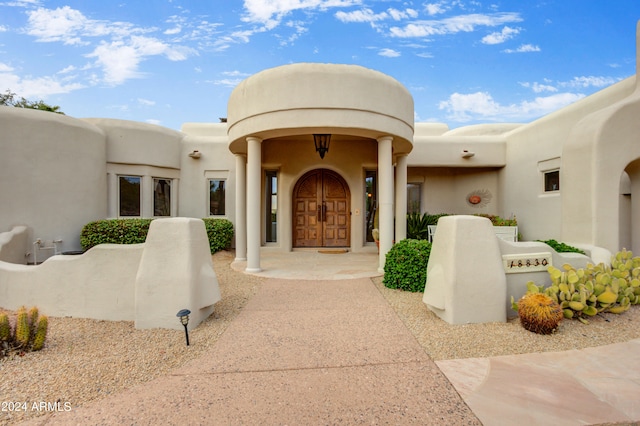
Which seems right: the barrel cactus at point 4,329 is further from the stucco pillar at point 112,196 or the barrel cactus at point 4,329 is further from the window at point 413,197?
the window at point 413,197

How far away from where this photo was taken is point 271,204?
9953 mm

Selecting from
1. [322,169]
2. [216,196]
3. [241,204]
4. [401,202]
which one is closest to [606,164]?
[401,202]

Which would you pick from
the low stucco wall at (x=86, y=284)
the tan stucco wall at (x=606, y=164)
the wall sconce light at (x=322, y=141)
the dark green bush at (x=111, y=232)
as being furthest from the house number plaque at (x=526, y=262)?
the dark green bush at (x=111, y=232)

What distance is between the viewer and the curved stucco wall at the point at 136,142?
8.99m

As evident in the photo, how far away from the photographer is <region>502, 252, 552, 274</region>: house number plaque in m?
3.82

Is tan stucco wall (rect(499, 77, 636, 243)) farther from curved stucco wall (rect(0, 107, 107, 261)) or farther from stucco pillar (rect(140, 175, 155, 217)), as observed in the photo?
curved stucco wall (rect(0, 107, 107, 261))

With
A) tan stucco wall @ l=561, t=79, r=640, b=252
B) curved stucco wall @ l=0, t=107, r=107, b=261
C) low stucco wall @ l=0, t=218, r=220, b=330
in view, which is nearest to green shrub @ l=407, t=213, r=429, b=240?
tan stucco wall @ l=561, t=79, r=640, b=252

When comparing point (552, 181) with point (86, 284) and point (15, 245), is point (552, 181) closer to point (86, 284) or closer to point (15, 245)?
point (86, 284)

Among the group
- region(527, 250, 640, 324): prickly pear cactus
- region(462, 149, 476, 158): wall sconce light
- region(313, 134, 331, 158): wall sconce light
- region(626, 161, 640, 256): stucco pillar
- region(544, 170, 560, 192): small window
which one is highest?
region(462, 149, 476, 158): wall sconce light

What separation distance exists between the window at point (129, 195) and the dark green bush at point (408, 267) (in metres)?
8.28

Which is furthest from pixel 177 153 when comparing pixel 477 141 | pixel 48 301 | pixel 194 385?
pixel 477 141

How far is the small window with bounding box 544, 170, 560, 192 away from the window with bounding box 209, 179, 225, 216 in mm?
10173

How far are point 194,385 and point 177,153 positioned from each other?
916 cm

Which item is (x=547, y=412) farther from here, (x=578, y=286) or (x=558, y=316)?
(x=578, y=286)
